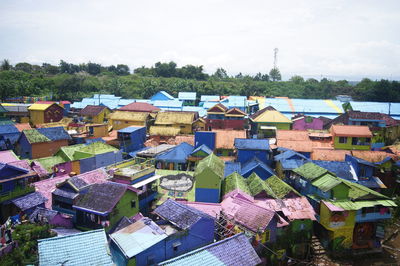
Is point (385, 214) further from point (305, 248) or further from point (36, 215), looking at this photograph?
point (36, 215)

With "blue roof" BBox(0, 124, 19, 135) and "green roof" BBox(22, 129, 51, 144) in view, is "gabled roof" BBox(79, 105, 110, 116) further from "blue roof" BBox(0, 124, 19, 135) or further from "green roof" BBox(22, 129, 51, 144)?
"green roof" BBox(22, 129, 51, 144)

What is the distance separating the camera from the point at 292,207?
78.4 feet

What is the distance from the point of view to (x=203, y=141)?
3584 cm

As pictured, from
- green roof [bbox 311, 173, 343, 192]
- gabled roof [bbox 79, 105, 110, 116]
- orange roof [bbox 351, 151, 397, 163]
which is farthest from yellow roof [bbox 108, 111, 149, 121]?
orange roof [bbox 351, 151, 397, 163]

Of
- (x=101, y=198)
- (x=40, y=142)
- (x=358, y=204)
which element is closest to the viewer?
(x=101, y=198)

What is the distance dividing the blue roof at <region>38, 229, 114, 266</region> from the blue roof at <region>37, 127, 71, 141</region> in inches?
941

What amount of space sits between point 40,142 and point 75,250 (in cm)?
2372

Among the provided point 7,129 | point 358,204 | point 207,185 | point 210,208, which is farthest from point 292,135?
point 7,129

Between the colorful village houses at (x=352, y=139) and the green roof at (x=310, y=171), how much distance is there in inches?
419

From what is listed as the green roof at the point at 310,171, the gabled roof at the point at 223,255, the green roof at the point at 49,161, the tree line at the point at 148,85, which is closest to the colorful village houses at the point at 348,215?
the green roof at the point at 310,171

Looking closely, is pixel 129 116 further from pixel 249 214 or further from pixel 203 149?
pixel 249 214

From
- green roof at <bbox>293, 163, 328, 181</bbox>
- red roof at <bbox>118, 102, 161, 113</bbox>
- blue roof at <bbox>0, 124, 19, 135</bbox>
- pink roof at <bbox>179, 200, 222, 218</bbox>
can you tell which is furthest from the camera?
red roof at <bbox>118, 102, 161, 113</bbox>

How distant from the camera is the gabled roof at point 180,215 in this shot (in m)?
17.2

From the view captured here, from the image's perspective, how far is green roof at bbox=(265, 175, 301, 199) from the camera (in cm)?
2558
